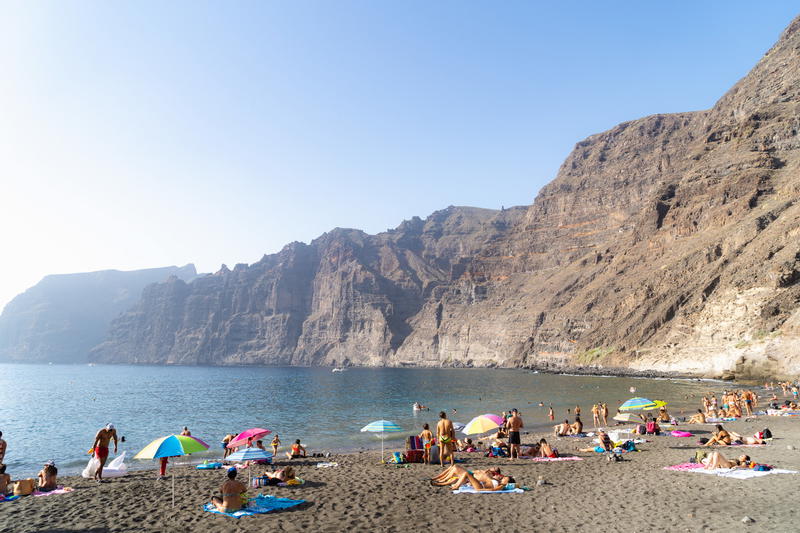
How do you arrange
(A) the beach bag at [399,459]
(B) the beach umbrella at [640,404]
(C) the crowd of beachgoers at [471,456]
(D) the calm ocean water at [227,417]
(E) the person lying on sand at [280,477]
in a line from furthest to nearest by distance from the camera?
1. (D) the calm ocean water at [227,417]
2. (B) the beach umbrella at [640,404]
3. (A) the beach bag at [399,459]
4. (E) the person lying on sand at [280,477]
5. (C) the crowd of beachgoers at [471,456]

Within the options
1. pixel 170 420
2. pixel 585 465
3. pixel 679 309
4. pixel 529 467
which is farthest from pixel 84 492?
pixel 679 309

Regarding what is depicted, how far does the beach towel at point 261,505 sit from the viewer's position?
11867 millimetres

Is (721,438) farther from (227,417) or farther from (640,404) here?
(227,417)

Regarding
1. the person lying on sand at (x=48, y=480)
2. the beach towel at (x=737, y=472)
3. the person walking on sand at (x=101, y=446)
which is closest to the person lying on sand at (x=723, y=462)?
the beach towel at (x=737, y=472)

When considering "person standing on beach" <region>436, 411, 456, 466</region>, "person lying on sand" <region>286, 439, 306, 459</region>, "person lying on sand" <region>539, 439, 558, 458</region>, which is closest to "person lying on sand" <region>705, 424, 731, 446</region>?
"person lying on sand" <region>539, 439, 558, 458</region>

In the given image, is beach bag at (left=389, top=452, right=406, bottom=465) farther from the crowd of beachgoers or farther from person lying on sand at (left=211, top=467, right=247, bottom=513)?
person lying on sand at (left=211, top=467, right=247, bottom=513)

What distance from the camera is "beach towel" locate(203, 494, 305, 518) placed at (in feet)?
38.9

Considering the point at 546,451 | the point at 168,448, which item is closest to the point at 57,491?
the point at 168,448

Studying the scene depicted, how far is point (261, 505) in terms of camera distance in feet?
40.7

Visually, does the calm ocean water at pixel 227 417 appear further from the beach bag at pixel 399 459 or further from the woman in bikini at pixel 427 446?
the woman in bikini at pixel 427 446

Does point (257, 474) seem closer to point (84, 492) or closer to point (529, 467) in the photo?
point (84, 492)

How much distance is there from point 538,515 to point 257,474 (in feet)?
38.5

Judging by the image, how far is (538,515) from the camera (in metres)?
11.1

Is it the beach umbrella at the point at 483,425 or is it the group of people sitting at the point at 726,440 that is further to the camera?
the group of people sitting at the point at 726,440
